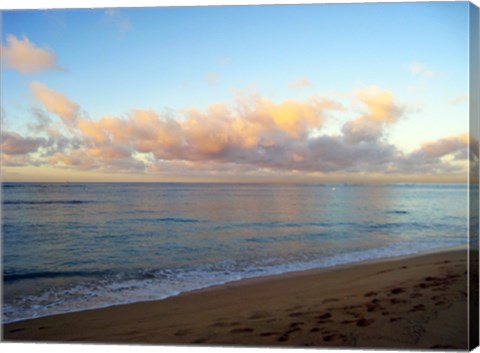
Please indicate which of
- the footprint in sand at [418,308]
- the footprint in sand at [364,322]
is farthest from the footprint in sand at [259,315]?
the footprint in sand at [418,308]

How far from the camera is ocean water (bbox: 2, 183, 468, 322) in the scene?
4492 millimetres

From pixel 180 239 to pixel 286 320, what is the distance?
4.18m

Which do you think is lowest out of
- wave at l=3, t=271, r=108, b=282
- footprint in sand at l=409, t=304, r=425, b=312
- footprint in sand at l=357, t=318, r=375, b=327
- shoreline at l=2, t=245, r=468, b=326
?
footprint in sand at l=357, t=318, r=375, b=327

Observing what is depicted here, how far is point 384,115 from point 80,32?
276 cm

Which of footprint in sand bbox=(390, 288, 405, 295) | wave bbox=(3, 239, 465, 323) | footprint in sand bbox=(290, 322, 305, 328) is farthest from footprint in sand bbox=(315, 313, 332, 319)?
wave bbox=(3, 239, 465, 323)

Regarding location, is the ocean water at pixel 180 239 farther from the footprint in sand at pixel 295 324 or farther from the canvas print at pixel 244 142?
the footprint in sand at pixel 295 324

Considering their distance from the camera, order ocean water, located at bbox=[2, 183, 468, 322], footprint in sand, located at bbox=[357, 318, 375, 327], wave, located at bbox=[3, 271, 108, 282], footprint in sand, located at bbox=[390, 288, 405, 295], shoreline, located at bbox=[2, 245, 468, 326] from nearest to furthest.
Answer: footprint in sand, located at bbox=[357, 318, 375, 327] → shoreline, located at bbox=[2, 245, 468, 326] → footprint in sand, located at bbox=[390, 288, 405, 295] → ocean water, located at bbox=[2, 183, 468, 322] → wave, located at bbox=[3, 271, 108, 282]

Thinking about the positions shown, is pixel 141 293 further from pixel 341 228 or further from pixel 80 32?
pixel 341 228

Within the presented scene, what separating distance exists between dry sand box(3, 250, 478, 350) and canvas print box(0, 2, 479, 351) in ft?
0.05

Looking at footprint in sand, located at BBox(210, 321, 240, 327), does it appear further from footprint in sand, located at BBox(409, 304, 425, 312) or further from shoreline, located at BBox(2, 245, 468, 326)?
footprint in sand, located at BBox(409, 304, 425, 312)

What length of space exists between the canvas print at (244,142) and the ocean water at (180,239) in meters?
0.05

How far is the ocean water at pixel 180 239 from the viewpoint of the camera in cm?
449

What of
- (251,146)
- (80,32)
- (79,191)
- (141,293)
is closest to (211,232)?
(251,146)

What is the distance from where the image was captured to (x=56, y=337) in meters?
3.63
